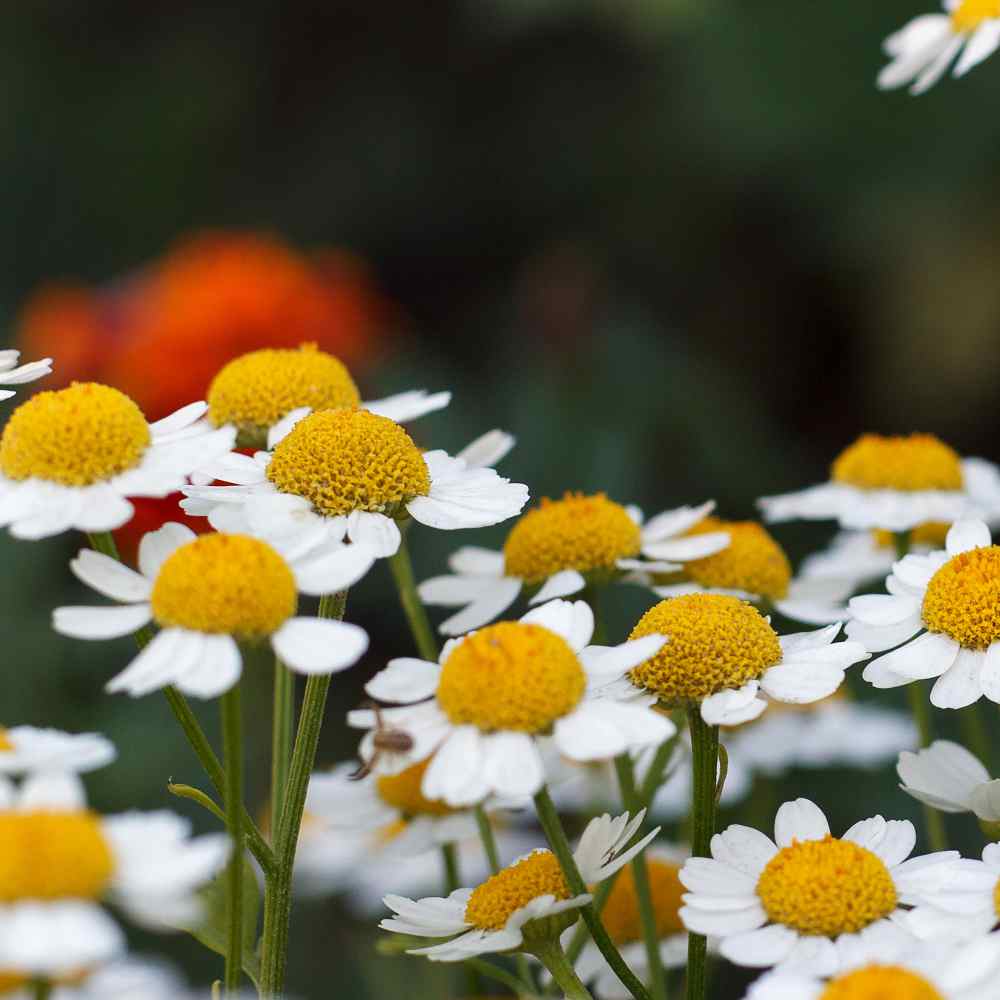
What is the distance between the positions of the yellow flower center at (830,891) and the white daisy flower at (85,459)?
245 millimetres

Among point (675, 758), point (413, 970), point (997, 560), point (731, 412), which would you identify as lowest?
point (413, 970)

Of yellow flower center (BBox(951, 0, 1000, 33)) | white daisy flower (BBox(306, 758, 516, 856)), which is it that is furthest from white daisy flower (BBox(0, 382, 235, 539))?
yellow flower center (BBox(951, 0, 1000, 33))

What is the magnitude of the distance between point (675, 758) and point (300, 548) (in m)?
0.29

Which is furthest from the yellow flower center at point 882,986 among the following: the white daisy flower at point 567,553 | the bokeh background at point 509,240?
the bokeh background at point 509,240

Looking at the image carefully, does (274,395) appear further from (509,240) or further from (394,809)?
(509,240)

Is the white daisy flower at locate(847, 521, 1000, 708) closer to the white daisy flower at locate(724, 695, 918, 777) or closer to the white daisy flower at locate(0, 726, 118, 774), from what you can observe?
the white daisy flower at locate(0, 726, 118, 774)

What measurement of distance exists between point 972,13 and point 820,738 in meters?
0.52

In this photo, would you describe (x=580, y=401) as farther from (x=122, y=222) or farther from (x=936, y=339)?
(x=122, y=222)

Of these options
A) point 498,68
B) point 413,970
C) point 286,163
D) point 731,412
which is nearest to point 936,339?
point 731,412

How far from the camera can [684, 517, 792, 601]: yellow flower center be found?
77cm

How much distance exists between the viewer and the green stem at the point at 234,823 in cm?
49

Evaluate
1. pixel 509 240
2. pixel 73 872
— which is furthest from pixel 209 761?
pixel 509 240

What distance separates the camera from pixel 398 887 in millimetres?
1091

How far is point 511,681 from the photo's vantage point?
518 mm
